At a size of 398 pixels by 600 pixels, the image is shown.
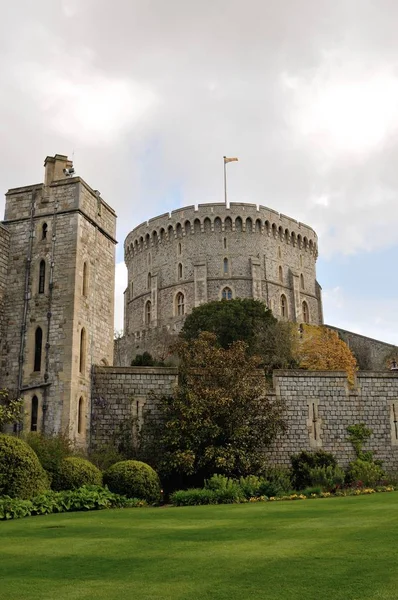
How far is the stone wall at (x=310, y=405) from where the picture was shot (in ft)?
71.3

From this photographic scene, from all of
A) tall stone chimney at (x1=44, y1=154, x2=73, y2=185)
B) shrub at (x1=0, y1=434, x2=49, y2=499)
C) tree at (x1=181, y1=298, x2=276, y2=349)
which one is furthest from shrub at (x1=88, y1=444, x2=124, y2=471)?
tree at (x1=181, y1=298, x2=276, y2=349)

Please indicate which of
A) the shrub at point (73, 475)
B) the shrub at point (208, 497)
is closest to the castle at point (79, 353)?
the shrub at point (73, 475)

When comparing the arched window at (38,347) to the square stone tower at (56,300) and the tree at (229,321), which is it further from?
the tree at (229,321)

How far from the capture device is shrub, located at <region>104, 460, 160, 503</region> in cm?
1694

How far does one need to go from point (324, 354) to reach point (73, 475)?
27190mm

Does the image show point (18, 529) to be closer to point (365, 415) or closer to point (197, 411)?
point (197, 411)

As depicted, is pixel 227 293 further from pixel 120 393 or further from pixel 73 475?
pixel 73 475

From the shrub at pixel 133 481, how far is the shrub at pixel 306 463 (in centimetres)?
500

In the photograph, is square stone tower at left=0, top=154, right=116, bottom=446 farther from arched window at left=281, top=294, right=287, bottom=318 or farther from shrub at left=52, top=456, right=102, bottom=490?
arched window at left=281, top=294, right=287, bottom=318

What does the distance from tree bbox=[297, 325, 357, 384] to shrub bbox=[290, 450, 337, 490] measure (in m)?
15.9

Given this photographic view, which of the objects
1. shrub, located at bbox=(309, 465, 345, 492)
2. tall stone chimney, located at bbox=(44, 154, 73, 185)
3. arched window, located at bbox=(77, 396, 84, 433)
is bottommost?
shrub, located at bbox=(309, 465, 345, 492)

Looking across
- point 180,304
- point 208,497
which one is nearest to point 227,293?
point 180,304

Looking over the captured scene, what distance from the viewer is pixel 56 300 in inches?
866

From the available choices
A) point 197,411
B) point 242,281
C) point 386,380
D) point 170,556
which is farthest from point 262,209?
point 170,556
